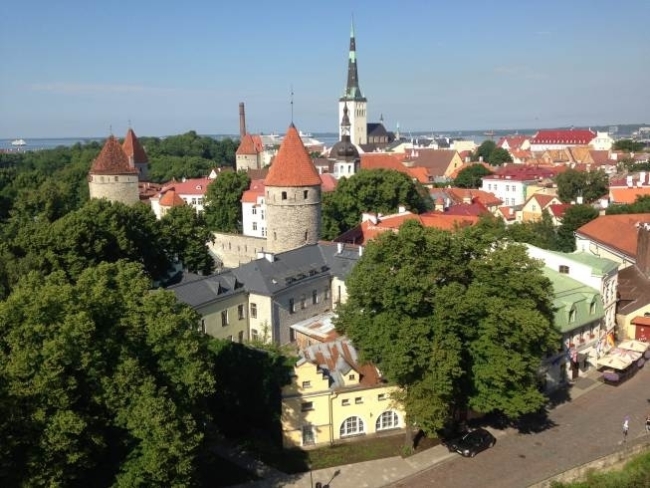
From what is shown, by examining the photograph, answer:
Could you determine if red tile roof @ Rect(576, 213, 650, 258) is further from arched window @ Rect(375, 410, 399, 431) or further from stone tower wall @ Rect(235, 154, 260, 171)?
stone tower wall @ Rect(235, 154, 260, 171)

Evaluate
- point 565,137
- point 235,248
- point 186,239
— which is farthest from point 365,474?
point 565,137

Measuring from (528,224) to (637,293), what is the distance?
14.5 metres

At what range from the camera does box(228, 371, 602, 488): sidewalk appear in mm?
20641

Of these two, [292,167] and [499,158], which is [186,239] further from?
[499,158]

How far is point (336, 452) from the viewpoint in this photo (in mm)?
22438

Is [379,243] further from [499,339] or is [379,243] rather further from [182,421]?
[182,421]

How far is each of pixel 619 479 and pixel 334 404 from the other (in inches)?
370

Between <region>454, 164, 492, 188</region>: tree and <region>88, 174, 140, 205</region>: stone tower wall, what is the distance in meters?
46.3

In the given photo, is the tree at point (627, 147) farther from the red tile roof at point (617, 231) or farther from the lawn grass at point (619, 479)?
the lawn grass at point (619, 479)

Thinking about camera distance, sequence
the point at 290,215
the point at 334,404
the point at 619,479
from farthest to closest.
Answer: the point at 290,215
the point at 334,404
the point at 619,479

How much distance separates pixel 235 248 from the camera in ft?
157

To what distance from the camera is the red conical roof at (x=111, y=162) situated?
49.1m

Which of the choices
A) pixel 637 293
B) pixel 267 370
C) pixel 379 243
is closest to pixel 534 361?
pixel 379 243

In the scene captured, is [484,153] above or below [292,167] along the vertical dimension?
below
